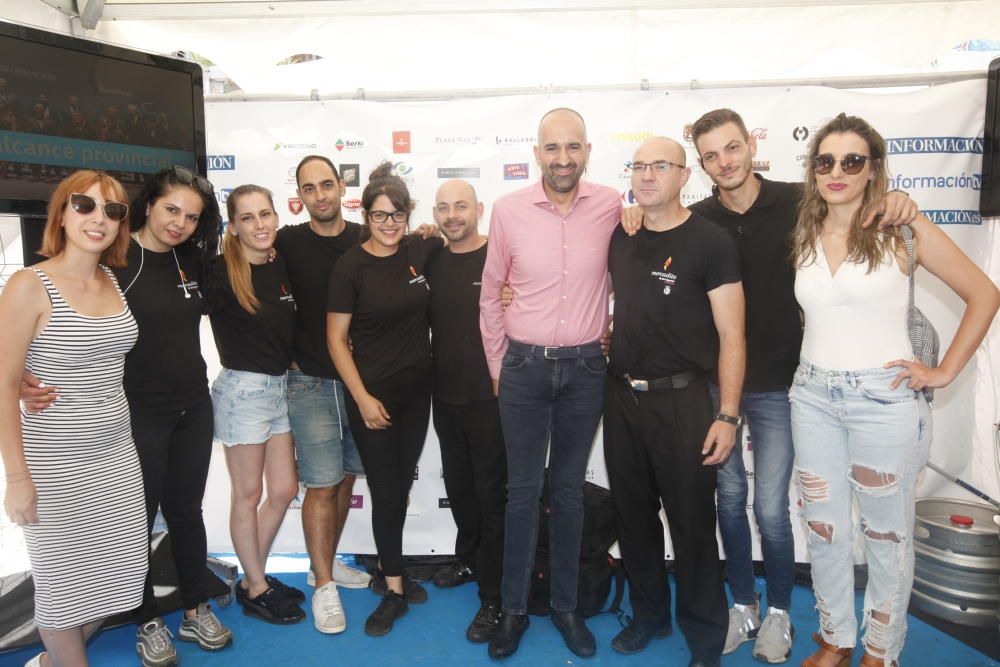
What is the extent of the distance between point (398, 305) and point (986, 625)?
2.89m

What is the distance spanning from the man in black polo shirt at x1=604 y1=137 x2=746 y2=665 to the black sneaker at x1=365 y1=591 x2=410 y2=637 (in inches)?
44.7

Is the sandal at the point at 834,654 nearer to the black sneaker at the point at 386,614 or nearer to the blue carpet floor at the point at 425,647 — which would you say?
the blue carpet floor at the point at 425,647

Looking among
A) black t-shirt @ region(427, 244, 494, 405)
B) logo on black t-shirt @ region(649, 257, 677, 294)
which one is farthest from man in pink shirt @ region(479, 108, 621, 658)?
logo on black t-shirt @ region(649, 257, 677, 294)

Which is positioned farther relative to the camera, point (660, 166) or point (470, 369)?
point (470, 369)

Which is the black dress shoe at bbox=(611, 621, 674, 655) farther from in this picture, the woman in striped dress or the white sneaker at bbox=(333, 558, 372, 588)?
the woman in striped dress

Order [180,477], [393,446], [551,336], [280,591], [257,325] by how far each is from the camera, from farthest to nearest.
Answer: [280,591], [393,446], [257,325], [180,477], [551,336]

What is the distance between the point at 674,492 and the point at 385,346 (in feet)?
4.11

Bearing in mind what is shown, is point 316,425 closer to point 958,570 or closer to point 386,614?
point 386,614

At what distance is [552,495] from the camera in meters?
2.56

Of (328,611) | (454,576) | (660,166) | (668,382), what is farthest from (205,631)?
(660,166)

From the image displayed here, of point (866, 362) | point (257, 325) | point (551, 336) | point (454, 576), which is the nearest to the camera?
point (866, 362)

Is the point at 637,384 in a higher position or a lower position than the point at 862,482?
higher

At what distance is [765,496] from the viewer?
8.41 ft

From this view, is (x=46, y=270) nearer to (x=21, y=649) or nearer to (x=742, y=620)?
(x=21, y=649)
